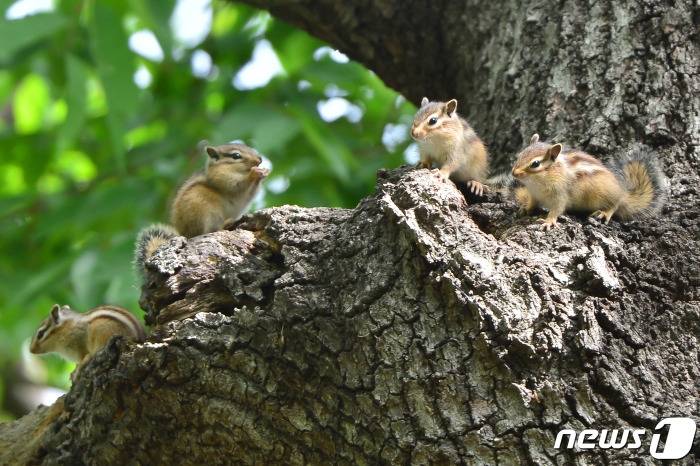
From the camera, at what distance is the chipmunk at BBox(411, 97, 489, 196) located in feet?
14.4

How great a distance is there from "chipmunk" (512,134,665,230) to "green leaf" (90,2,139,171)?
220 centimetres

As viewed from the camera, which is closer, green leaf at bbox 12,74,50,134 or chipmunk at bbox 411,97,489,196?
chipmunk at bbox 411,97,489,196

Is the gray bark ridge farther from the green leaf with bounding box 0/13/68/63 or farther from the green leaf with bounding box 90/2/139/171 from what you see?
the green leaf with bounding box 0/13/68/63

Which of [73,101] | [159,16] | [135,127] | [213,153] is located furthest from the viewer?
[135,127]

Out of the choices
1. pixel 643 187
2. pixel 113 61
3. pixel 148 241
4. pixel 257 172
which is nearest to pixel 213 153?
pixel 257 172

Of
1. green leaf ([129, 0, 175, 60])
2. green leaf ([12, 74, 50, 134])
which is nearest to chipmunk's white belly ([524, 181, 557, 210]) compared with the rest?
green leaf ([129, 0, 175, 60])

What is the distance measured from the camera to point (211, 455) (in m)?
3.50

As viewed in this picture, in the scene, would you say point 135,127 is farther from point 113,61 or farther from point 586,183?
point 586,183

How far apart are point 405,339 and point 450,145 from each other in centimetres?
146

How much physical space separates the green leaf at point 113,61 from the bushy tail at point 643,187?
264cm

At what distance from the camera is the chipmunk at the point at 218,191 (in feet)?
16.7

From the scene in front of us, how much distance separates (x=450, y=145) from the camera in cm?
442

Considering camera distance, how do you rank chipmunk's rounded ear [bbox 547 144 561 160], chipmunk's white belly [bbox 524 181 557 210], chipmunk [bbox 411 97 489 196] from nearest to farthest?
1. chipmunk's white belly [bbox 524 181 557 210]
2. chipmunk's rounded ear [bbox 547 144 561 160]
3. chipmunk [bbox 411 97 489 196]

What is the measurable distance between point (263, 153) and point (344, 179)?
574 millimetres
